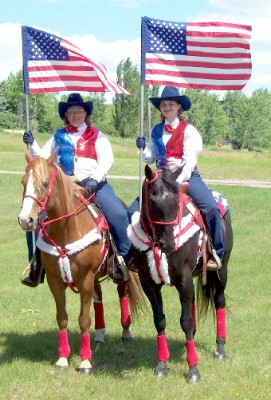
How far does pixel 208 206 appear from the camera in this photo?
761 centimetres

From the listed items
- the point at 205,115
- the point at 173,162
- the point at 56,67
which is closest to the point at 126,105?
the point at 205,115

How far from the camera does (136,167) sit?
36719 mm

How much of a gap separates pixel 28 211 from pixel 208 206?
2.28 meters

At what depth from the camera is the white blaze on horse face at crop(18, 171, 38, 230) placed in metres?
6.24

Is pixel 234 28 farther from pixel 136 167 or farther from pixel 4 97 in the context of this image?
pixel 4 97

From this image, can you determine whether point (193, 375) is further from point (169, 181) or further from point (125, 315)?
point (169, 181)

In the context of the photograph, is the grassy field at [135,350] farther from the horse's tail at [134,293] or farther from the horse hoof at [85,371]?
the horse's tail at [134,293]

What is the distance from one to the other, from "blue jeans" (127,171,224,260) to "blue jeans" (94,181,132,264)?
0.13 metres

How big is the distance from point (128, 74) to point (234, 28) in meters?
64.4

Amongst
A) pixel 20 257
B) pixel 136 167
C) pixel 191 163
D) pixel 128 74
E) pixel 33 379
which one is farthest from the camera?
pixel 128 74

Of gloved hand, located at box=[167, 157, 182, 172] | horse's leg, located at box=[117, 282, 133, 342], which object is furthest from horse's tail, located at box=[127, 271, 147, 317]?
gloved hand, located at box=[167, 157, 182, 172]

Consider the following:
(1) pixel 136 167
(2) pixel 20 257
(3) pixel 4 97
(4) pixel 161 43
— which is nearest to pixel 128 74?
(3) pixel 4 97

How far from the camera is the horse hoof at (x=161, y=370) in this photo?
711cm

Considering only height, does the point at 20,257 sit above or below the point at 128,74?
below
